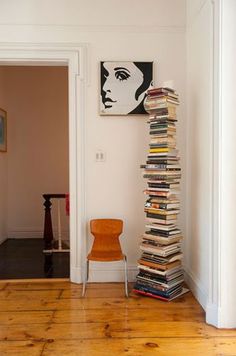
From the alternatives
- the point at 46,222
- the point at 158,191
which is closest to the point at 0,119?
the point at 46,222

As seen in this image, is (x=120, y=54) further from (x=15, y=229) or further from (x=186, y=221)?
(x=15, y=229)

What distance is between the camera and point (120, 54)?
3.22 meters

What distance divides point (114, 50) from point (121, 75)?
25 cm

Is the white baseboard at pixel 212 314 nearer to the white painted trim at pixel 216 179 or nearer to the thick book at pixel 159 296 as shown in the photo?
the white painted trim at pixel 216 179

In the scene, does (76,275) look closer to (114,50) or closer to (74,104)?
(74,104)

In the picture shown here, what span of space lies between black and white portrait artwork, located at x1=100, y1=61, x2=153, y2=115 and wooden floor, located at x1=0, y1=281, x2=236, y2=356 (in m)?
1.70

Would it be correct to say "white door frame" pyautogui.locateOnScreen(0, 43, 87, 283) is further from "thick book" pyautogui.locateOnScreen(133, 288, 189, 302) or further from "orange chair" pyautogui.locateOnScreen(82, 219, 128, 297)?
"thick book" pyautogui.locateOnScreen(133, 288, 189, 302)

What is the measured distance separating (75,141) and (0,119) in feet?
6.95

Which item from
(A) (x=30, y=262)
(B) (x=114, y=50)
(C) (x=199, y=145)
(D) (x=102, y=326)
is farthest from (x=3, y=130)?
(D) (x=102, y=326)

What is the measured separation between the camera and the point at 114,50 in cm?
321

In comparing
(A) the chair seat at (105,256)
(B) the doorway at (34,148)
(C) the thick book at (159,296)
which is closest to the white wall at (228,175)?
(C) the thick book at (159,296)

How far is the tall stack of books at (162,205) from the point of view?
9.21 ft

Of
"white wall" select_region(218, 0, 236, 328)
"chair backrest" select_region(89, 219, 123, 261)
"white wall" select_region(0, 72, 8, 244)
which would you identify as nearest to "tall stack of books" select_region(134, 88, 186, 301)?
"chair backrest" select_region(89, 219, 123, 261)

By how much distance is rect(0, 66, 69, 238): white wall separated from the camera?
5184 mm
